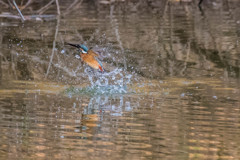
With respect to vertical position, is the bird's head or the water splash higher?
the bird's head

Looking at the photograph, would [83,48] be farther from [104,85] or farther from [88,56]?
[104,85]

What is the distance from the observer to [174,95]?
759 cm

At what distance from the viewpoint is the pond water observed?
5.35 metres

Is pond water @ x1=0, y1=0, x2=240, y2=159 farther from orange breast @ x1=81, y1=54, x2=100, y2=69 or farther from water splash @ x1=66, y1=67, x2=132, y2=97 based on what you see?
orange breast @ x1=81, y1=54, x2=100, y2=69

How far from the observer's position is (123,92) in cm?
793

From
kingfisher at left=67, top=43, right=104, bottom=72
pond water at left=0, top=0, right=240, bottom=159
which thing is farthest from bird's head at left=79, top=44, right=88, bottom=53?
pond water at left=0, top=0, right=240, bottom=159

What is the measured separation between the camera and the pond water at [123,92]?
535 cm

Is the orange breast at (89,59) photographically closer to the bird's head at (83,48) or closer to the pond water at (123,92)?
the bird's head at (83,48)

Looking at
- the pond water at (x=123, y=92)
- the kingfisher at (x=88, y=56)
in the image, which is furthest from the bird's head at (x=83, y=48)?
the pond water at (x=123, y=92)

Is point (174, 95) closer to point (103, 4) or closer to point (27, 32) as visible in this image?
point (27, 32)

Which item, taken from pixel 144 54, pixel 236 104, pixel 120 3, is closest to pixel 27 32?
pixel 144 54

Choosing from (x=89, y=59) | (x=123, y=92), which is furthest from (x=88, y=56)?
(x=123, y=92)

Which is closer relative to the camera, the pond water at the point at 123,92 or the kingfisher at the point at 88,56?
the pond water at the point at 123,92

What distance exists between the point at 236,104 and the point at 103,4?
16.8 metres
